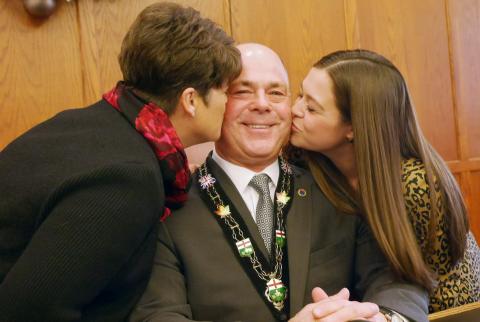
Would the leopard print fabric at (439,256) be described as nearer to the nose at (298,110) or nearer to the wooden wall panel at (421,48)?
the nose at (298,110)

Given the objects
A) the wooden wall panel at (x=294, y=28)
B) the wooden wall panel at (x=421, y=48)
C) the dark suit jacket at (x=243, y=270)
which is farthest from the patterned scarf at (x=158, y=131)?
the wooden wall panel at (x=421, y=48)

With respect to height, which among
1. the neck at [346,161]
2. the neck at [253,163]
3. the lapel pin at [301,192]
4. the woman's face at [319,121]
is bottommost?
the lapel pin at [301,192]

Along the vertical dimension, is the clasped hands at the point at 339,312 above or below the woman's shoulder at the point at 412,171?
below

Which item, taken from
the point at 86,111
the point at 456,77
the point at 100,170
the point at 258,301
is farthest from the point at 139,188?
the point at 456,77

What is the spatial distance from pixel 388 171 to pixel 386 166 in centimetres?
2

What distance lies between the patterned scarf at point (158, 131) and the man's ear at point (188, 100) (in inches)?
3.3

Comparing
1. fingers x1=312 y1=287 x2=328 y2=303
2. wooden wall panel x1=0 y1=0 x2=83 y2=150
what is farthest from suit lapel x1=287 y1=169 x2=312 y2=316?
wooden wall panel x1=0 y1=0 x2=83 y2=150

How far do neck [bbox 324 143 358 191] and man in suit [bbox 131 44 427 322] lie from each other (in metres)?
0.13

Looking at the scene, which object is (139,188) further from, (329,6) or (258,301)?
(329,6)

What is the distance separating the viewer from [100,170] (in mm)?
1017

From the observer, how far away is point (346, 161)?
184cm

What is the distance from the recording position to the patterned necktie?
1613mm

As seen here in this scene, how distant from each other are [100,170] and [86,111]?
30 centimetres

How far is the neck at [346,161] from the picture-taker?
183cm
